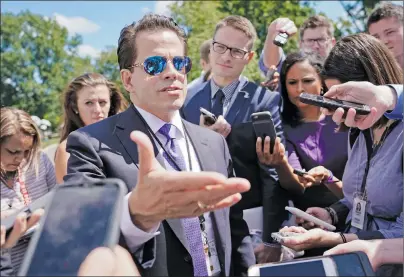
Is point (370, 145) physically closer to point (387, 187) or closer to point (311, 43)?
point (387, 187)

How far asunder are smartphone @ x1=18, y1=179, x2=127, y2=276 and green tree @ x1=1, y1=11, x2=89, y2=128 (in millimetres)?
51082

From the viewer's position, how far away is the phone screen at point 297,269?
111 cm

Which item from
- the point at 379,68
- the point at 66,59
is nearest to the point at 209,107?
the point at 379,68

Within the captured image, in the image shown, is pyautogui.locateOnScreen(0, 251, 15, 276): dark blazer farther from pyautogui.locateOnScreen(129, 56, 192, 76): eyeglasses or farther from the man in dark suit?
the man in dark suit

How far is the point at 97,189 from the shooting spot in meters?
1.08

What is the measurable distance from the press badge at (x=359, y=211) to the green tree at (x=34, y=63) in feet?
165

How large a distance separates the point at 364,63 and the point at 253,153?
4.02 ft

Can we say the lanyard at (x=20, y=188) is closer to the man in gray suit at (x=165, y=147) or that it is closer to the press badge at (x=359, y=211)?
the man in gray suit at (x=165, y=147)

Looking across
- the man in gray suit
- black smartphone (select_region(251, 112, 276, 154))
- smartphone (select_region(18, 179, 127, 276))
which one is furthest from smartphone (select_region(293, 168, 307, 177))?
smartphone (select_region(18, 179, 127, 276))

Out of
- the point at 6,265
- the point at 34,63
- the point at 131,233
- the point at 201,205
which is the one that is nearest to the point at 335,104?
the point at 201,205

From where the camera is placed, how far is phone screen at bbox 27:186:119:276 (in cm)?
95

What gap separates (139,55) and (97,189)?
1125mm

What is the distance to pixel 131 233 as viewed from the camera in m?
1.32

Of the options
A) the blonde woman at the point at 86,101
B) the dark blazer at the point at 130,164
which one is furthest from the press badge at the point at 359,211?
the blonde woman at the point at 86,101
